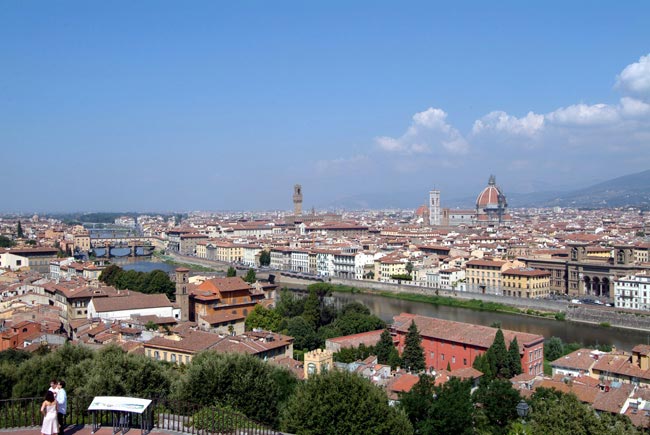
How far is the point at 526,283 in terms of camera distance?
2856 centimetres

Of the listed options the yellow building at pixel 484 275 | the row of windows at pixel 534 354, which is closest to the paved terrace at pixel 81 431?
the row of windows at pixel 534 354

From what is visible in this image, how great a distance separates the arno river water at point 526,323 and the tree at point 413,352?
7352 millimetres

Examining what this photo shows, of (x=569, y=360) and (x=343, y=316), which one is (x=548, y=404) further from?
(x=343, y=316)

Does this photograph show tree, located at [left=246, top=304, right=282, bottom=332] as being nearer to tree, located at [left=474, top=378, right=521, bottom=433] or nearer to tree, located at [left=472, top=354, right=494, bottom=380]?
tree, located at [left=472, top=354, right=494, bottom=380]

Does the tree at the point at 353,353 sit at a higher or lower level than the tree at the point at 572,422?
lower

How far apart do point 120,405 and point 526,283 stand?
2549 centimetres

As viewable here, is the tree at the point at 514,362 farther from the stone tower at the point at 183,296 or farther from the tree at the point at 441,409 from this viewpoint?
the stone tower at the point at 183,296

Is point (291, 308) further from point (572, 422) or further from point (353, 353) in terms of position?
point (572, 422)

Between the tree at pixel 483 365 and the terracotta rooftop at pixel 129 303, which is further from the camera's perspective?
the terracotta rooftop at pixel 129 303

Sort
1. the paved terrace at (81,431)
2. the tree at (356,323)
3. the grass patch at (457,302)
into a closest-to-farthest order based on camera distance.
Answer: the paved terrace at (81,431), the tree at (356,323), the grass patch at (457,302)

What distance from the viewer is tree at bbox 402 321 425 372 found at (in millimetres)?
14648

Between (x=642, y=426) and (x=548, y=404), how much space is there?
1.28 meters

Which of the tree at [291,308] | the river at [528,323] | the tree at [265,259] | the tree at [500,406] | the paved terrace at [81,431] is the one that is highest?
the paved terrace at [81,431]

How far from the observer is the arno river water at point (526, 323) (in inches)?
799
